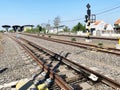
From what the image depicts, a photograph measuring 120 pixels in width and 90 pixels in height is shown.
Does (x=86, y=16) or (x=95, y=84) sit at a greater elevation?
(x=86, y=16)

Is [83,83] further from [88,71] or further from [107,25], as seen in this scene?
[107,25]

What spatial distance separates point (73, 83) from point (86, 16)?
69.9 ft

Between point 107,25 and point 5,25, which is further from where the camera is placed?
point 5,25

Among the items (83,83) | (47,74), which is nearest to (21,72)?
(47,74)

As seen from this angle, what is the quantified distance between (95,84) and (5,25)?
175051 mm

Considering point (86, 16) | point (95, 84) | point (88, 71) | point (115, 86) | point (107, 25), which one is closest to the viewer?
point (115, 86)

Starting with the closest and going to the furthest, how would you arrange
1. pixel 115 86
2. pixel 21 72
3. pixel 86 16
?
pixel 115 86 < pixel 21 72 < pixel 86 16

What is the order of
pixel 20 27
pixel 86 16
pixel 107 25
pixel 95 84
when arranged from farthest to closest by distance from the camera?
pixel 20 27, pixel 107 25, pixel 86 16, pixel 95 84

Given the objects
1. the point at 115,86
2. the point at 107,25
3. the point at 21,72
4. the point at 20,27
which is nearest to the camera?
the point at 115,86

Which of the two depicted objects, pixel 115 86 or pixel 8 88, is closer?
pixel 115 86

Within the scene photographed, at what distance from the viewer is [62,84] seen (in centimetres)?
657

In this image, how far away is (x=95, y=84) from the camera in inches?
271

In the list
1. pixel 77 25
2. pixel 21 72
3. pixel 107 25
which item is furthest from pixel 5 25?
pixel 21 72

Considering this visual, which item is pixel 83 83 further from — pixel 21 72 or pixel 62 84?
pixel 21 72
